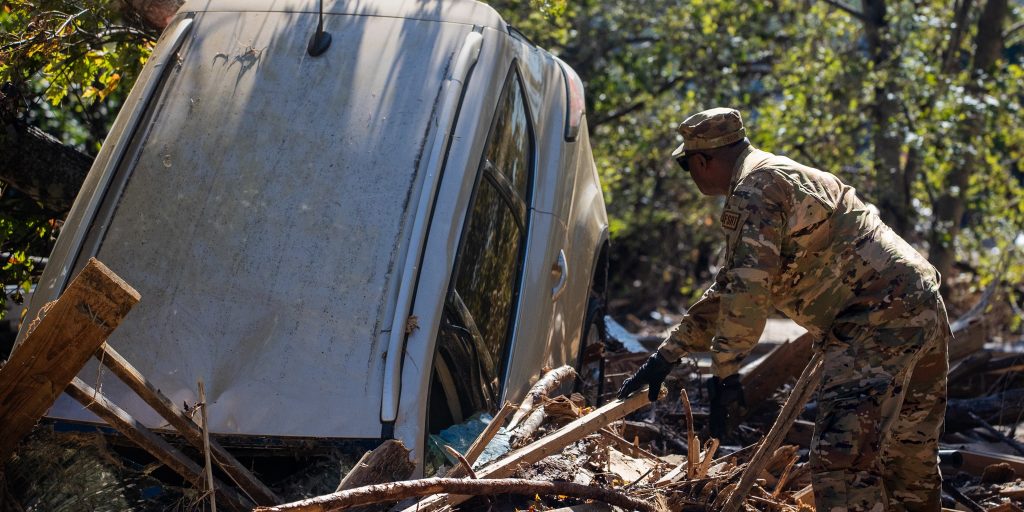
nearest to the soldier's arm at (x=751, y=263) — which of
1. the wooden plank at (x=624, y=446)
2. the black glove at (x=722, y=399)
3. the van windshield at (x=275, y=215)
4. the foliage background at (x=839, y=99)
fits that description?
the black glove at (x=722, y=399)

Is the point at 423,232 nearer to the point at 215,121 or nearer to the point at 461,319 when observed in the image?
the point at 461,319

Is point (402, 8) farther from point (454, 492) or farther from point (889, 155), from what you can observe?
point (889, 155)

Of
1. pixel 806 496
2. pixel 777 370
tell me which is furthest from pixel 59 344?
pixel 777 370

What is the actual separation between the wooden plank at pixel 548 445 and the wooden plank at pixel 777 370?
82.2 inches

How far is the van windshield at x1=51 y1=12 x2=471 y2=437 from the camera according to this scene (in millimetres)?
3133

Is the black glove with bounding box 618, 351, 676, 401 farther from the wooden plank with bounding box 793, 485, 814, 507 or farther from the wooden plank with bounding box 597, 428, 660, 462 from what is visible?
the wooden plank with bounding box 793, 485, 814, 507

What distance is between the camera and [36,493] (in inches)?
115

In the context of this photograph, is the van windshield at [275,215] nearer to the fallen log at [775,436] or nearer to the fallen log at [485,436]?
the fallen log at [485,436]

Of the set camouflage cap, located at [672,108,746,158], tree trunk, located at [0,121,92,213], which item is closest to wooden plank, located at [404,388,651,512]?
camouflage cap, located at [672,108,746,158]

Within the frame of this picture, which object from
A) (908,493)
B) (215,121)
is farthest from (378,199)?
(908,493)

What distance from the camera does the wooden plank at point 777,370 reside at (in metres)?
5.57

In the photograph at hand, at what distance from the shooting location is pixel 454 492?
112 inches

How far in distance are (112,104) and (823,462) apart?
19.6 feet

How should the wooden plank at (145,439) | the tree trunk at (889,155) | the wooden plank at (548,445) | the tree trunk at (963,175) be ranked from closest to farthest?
the wooden plank at (145,439) < the wooden plank at (548,445) < the tree trunk at (889,155) < the tree trunk at (963,175)
